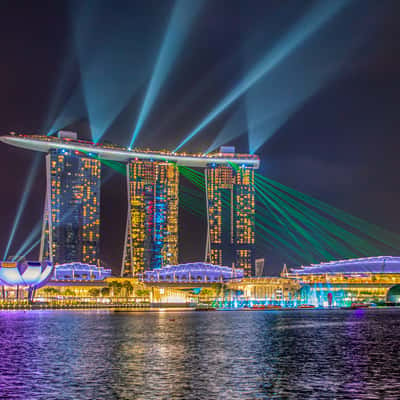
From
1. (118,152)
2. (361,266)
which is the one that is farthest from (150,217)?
(361,266)

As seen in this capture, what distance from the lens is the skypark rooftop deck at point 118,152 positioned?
16262 centimetres

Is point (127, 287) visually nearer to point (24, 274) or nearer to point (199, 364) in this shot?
point (24, 274)

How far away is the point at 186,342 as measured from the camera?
50250 mm

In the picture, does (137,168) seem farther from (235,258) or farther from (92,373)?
(92,373)

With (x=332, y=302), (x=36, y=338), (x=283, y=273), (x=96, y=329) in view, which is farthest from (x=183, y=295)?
(x=36, y=338)

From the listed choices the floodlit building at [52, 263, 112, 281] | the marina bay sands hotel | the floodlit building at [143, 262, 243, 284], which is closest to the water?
the floodlit building at [52, 263, 112, 281]

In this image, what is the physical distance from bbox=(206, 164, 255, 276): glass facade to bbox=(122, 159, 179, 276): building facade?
10715mm

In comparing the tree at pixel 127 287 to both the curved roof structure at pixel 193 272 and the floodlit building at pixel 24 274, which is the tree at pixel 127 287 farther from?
the floodlit building at pixel 24 274

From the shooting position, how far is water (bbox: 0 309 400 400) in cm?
2881

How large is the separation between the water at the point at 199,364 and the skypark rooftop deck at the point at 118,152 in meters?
108

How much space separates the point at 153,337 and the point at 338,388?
2633 centimetres

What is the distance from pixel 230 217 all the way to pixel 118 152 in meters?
37.0

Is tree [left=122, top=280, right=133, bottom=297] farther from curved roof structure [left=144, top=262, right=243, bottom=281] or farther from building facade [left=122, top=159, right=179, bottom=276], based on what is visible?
building facade [left=122, top=159, right=179, bottom=276]

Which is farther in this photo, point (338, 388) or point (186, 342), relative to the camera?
point (186, 342)
